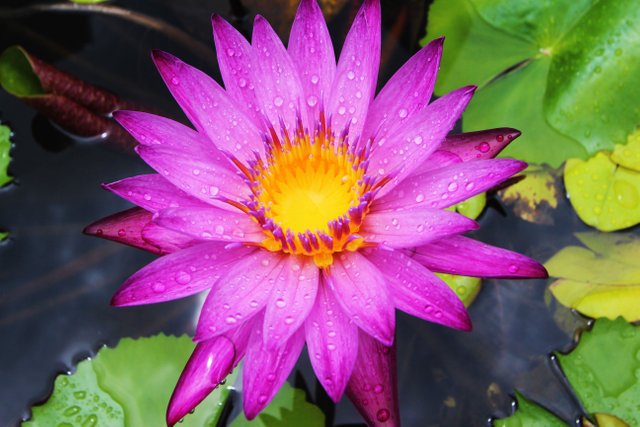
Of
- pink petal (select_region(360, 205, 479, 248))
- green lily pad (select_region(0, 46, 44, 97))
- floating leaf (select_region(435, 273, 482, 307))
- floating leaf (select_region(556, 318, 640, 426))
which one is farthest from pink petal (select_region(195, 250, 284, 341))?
green lily pad (select_region(0, 46, 44, 97))

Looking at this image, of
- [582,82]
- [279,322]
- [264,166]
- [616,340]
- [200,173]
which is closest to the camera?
[279,322]

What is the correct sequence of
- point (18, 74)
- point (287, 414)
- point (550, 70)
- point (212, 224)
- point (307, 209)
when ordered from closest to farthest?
point (212, 224) < point (307, 209) < point (287, 414) < point (18, 74) < point (550, 70)

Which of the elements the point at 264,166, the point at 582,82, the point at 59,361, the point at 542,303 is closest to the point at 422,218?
the point at 264,166

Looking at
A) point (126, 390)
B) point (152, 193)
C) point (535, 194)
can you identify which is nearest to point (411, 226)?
point (152, 193)

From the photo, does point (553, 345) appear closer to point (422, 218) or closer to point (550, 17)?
point (422, 218)

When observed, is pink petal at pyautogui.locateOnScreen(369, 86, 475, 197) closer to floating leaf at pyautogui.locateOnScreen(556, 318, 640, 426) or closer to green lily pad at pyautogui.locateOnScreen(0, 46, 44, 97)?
floating leaf at pyautogui.locateOnScreen(556, 318, 640, 426)

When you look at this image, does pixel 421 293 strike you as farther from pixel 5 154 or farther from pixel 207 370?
pixel 5 154

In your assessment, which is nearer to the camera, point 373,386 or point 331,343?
point 331,343
